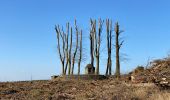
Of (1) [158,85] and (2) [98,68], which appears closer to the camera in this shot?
(1) [158,85]

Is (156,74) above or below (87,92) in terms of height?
above

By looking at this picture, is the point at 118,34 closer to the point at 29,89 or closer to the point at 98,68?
the point at 98,68

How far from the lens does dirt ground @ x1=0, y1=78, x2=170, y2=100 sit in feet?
41.4

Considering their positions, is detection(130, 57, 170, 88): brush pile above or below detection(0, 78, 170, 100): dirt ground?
above

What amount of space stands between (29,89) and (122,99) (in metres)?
4.01

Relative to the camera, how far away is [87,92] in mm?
13789

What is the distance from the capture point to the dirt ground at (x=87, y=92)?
12633 millimetres

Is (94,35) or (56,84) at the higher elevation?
(94,35)

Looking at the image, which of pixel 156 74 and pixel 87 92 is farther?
pixel 156 74

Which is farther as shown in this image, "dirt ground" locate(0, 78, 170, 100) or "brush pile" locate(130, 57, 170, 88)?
"brush pile" locate(130, 57, 170, 88)

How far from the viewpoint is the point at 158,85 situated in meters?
14.0

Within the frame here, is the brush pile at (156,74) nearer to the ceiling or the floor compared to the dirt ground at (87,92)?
nearer to the ceiling

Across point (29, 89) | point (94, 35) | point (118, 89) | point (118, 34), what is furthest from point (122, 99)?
point (94, 35)

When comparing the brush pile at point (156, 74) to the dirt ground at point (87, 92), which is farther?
the brush pile at point (156, 74)
